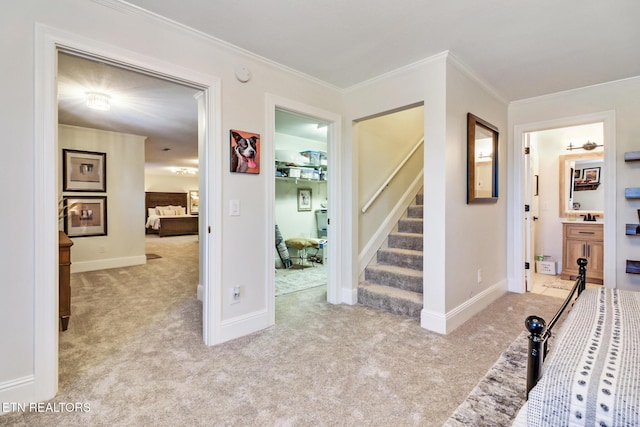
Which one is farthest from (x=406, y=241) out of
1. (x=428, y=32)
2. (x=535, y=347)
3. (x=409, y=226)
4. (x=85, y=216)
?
(x=85, y=216)

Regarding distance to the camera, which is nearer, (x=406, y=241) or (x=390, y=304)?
(x=390, y=304)

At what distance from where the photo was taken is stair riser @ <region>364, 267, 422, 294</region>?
10.2 feet

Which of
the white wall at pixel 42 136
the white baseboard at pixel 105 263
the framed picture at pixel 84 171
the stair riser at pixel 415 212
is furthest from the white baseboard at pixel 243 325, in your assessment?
the framed picture at pixel 84 171

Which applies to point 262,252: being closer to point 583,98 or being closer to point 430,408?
point 430,408

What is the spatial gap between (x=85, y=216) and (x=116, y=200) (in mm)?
515

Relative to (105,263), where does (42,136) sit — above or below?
above

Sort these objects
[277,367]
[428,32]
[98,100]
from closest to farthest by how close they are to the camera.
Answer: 1. [277,367]
2. [428,32]
3. [98,100]

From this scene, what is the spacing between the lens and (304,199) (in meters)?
5.80

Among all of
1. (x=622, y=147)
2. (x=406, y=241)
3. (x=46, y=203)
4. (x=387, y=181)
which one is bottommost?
(x=406, y=241)

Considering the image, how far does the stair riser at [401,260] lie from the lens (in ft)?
11.1

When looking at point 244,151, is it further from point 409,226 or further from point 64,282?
point 409,226

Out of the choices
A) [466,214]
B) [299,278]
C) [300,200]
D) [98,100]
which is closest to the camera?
[466,214]

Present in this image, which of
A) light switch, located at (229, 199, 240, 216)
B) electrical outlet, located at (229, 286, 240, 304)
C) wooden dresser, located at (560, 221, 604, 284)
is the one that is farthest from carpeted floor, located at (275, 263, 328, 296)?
wooden dresser, located at (560, 221, 604, 284)

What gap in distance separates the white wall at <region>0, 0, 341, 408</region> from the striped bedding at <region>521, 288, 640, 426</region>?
2.08 meters
